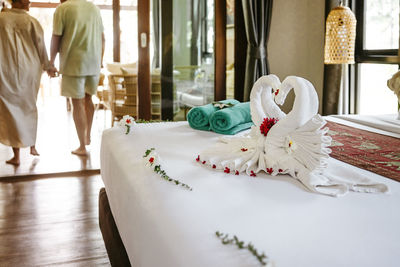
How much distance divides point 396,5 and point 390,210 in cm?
277

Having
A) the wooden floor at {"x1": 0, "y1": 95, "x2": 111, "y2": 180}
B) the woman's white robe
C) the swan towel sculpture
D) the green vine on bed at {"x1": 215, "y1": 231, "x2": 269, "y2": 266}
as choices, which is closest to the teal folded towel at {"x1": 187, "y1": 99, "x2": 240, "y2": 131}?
the swan towel sculpture

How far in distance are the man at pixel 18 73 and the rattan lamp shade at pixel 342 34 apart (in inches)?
97.3

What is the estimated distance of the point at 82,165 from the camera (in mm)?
4199

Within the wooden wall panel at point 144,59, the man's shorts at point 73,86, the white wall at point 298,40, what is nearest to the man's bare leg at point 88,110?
the man's shorts at point 73,86

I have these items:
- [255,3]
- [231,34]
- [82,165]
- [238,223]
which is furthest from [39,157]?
[238,223]

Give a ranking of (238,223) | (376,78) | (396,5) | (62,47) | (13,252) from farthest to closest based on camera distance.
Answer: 1. (62,47)
2. (376,78)
3. (396,5)
4. (13,252)
5. (238,223)

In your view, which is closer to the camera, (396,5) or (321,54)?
(396,5)

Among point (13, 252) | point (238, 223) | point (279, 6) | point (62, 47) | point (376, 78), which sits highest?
point (279, 6)

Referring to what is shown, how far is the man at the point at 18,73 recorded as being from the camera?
13.3ft

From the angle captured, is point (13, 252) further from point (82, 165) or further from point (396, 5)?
point (396, 5)

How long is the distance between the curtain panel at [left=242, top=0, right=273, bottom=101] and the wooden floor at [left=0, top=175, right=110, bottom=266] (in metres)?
1.84

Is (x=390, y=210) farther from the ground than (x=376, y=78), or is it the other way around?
(x=376, y=78)

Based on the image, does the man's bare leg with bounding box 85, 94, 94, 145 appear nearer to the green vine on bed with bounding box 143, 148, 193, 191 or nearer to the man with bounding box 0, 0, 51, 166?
the man with bounding box 0, 0, 51, 166

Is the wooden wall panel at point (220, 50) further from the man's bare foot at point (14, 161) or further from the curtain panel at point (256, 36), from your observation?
the man's bare foot at point (14, 161)
